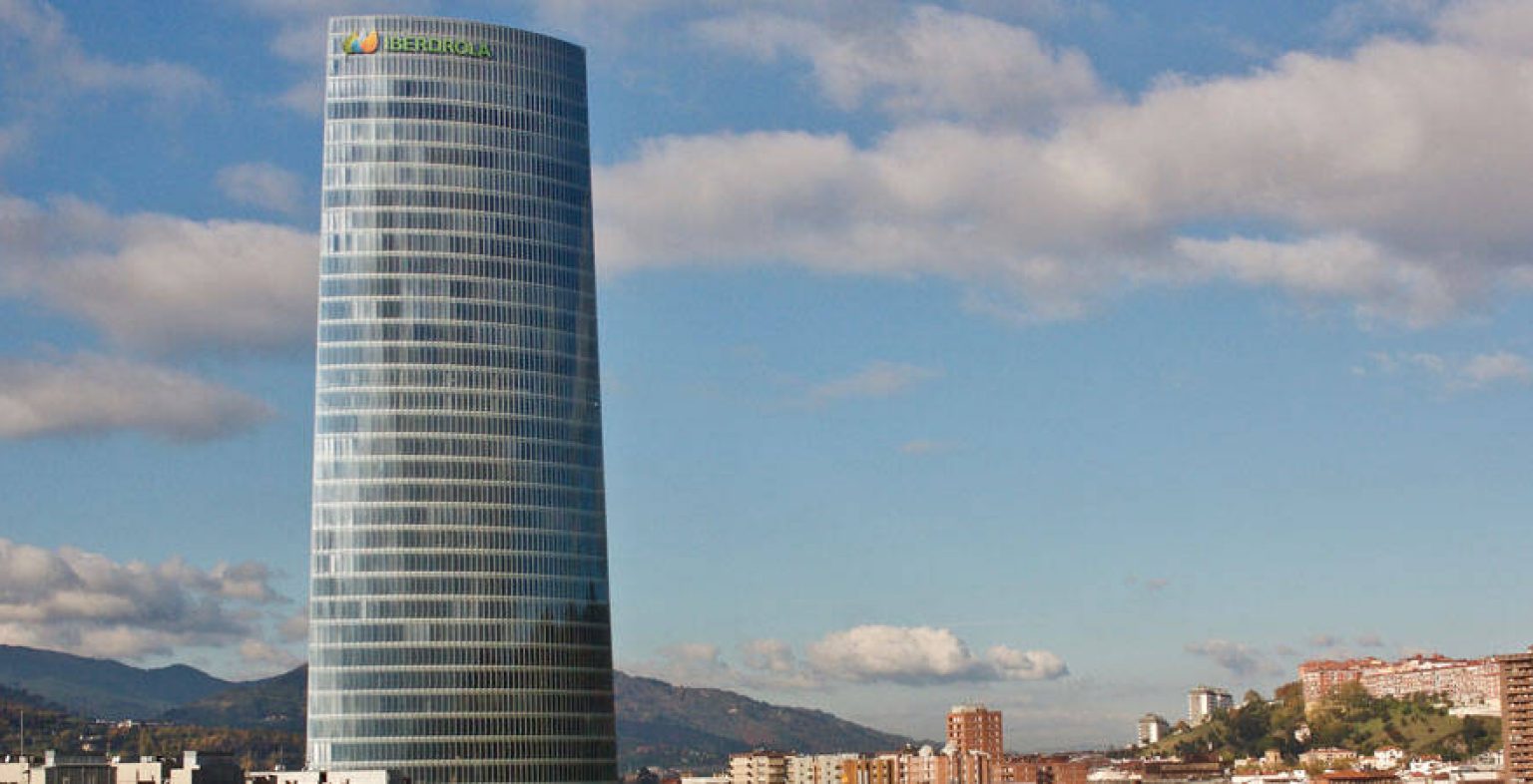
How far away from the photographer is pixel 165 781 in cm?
19812

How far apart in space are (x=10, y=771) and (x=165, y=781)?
14.0 meters

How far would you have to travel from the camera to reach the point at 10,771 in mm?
196000

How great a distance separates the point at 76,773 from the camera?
19638 cm

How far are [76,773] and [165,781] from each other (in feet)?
26.4

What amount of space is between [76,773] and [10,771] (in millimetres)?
6013
